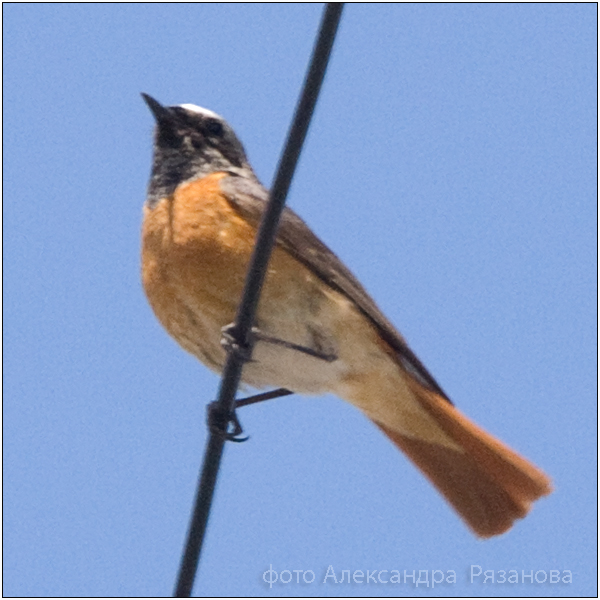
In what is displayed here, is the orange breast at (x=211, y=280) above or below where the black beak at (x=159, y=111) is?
below

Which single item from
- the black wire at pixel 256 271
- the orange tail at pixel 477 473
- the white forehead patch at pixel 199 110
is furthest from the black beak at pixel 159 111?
the black wire at pixel 256 271

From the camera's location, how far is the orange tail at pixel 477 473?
604 centimetres

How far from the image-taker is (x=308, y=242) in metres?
5.97

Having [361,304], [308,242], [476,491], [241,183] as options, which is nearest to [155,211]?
[241,183]

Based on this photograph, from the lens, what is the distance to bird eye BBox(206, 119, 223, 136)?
6.91 m

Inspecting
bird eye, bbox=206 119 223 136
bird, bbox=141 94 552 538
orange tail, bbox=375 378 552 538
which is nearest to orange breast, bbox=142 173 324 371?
bird, bbox=141 94 552 538

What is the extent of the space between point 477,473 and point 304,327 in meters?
1.43

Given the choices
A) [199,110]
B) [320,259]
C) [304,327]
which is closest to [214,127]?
[199,110]

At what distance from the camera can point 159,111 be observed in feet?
22.5

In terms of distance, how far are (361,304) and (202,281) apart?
95cm

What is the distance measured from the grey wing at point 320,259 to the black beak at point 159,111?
874mm

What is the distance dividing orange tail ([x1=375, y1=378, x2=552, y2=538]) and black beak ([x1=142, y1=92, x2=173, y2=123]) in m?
2.33

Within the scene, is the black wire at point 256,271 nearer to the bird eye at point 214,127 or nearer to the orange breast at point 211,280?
the orange breast at point 211,280

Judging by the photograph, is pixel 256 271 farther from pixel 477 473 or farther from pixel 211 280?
pixel 477 473
